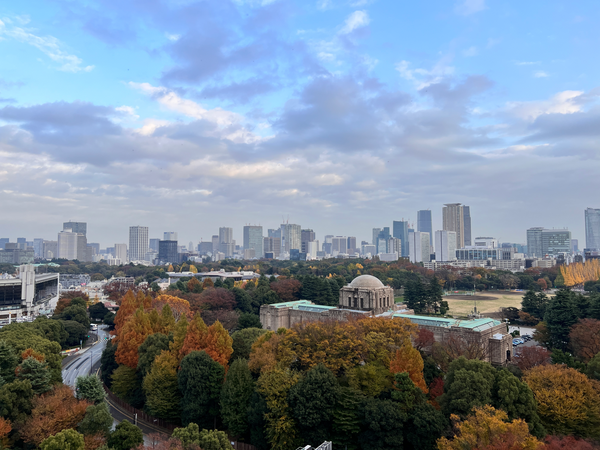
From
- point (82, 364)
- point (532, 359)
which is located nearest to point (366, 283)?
point (532, 359)

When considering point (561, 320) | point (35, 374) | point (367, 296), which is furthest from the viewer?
point (367, 296)

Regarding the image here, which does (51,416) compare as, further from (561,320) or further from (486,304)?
(486,304)

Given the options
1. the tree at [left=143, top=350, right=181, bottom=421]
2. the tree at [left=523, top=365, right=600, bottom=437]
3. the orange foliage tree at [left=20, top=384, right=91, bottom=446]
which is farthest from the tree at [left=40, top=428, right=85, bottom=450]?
the tree at [left=523, top=365, right=600, bottom=437]

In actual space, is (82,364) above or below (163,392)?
below

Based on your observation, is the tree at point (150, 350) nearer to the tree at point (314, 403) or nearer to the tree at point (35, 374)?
the tree at point (35, 374)

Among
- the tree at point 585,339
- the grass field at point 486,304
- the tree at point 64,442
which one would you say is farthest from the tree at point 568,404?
the grass field at point 486,304

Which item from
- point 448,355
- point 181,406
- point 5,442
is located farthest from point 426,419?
point 5,442

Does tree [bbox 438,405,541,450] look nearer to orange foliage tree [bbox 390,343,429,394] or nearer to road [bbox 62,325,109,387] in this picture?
orange foliage tree [bbox 390,343,429,394]

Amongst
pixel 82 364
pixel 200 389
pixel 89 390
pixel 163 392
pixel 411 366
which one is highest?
pixel 411 366
